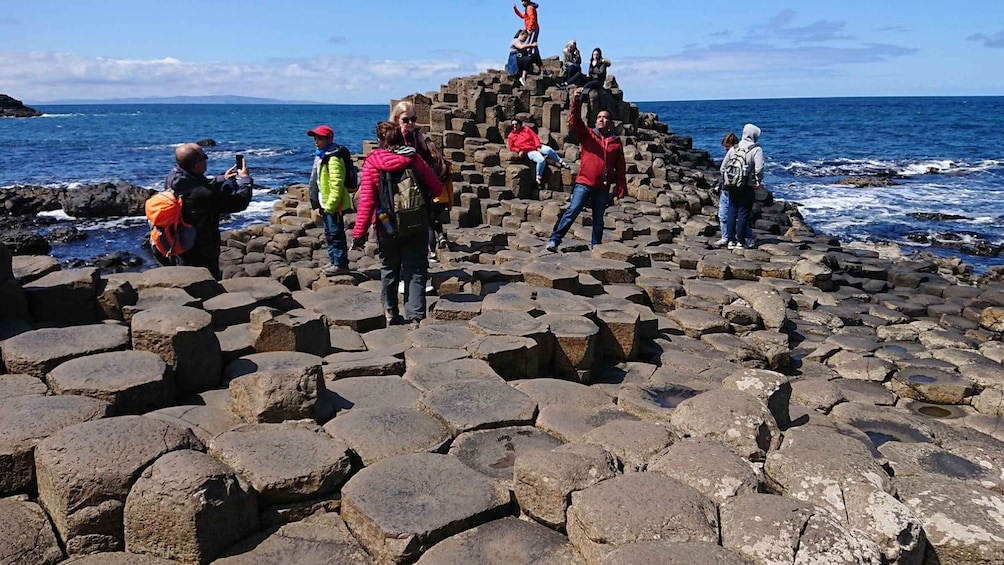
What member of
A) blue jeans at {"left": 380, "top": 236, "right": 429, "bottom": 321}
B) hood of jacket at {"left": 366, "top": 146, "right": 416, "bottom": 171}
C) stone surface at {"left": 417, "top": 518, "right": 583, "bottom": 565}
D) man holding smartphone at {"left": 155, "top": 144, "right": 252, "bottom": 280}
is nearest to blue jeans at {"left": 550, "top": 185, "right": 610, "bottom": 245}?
blue jeans at {"left": 380, "top": 236, "right": 429, "bottom": 321}

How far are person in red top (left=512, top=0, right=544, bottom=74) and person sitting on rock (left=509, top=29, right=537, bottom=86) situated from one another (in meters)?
0.11

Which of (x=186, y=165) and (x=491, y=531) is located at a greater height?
(x=186, y=165)

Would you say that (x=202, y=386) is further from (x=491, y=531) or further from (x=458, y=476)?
(x=491, y=531)

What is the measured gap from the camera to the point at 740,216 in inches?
494

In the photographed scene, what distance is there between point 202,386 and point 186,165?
108 inches

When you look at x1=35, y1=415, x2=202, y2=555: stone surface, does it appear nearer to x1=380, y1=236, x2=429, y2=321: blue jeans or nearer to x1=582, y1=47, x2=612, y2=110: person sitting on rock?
x1=380, y1=236, x2=429, y2=321: blue jeans

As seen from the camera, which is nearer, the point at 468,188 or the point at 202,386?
the point at 202,386

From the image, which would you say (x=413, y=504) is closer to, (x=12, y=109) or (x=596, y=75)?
(x=596, y=75)

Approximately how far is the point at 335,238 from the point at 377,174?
2.45 m

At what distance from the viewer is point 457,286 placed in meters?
8.16

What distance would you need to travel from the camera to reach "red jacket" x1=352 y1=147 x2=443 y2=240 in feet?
22.4

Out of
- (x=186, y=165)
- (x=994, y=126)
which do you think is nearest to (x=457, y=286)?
(x=186, y=165)

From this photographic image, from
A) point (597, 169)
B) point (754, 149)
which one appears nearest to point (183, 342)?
point (597, 169)

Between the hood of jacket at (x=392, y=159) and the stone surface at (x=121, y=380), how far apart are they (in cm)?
291
